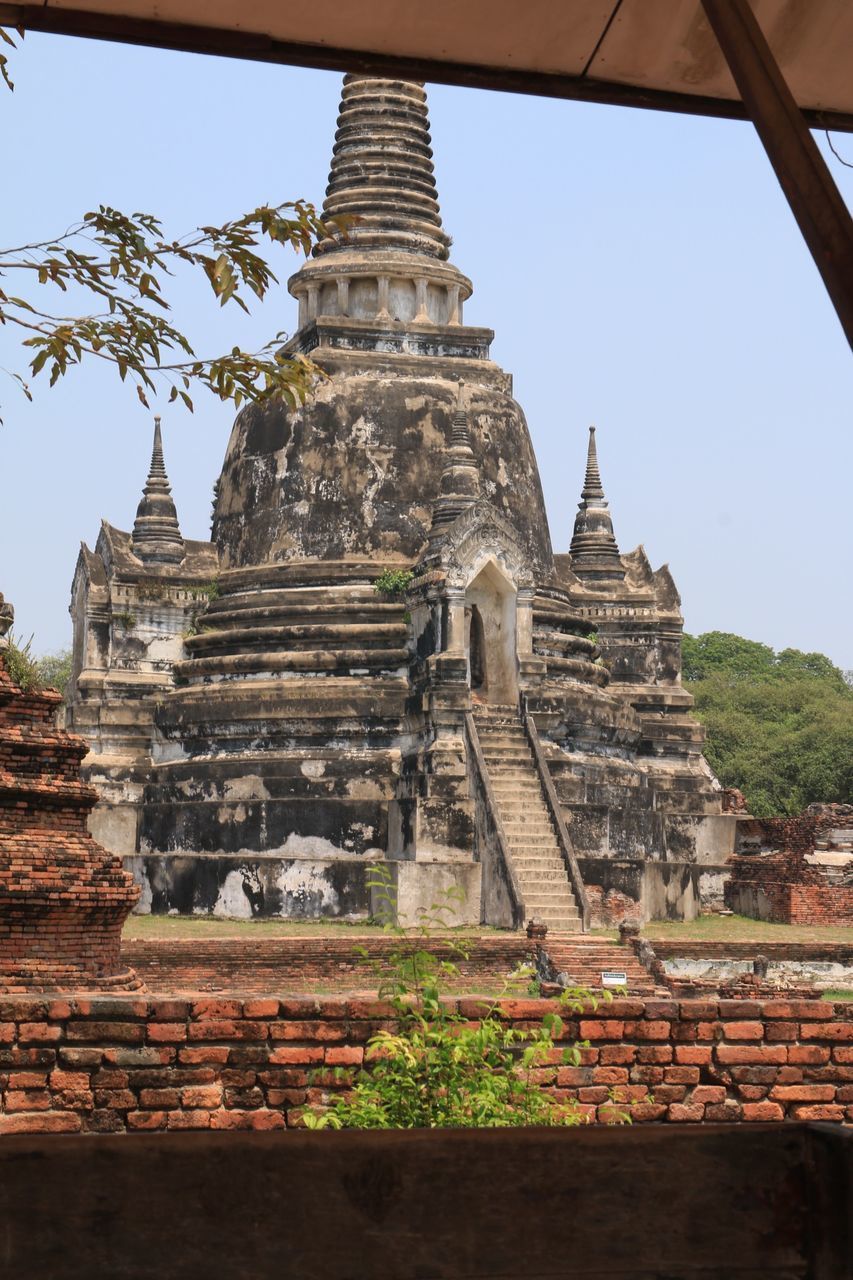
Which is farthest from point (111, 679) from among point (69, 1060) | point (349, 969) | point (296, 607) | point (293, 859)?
point (69, 1060)

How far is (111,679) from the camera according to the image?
2414 cm

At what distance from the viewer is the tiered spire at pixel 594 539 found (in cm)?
2938

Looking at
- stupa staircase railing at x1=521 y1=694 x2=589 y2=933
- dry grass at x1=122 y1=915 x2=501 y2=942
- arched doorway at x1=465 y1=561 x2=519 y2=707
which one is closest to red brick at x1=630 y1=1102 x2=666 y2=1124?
dry grass at x1=122 y1=915 x2=501 y2=942

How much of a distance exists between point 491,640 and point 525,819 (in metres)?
2.78

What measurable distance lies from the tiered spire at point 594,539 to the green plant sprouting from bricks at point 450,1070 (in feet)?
75.0

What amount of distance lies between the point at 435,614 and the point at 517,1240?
19308mm

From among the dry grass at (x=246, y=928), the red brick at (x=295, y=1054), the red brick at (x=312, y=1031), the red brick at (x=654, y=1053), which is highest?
the dry grass at (x=246, y=928)

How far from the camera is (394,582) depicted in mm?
23219

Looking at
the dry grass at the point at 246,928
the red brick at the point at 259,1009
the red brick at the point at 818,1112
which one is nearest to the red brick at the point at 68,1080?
the red brick at the point at 259,1009

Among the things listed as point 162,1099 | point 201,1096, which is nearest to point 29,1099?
point 162,1099

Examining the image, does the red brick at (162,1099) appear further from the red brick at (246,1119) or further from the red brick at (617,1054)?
the red brick at (617,1054)

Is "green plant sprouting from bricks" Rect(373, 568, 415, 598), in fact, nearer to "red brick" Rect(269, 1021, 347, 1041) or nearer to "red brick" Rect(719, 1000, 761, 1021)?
"red brick" Rect(719, 1000, 761, 1021)

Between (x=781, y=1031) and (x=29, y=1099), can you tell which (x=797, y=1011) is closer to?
(x=781, y=1031)

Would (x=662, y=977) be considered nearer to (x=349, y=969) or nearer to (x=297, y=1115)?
(x=349, y=969)
